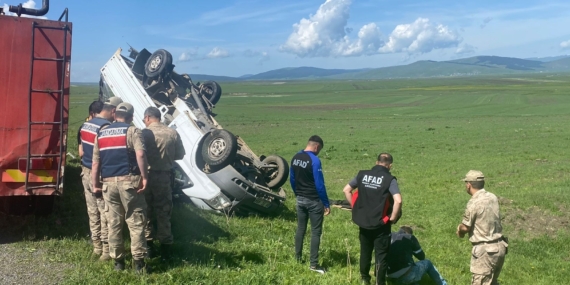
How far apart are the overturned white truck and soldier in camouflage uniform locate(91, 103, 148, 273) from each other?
3.26 meters

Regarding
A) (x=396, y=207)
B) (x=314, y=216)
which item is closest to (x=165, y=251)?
(x=314, y=216)

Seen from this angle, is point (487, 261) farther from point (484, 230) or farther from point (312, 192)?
point (312, 192)

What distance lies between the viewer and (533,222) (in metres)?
10.1

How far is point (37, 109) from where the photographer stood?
6.23m

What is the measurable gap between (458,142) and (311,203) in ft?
62.5

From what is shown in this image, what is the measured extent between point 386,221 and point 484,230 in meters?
1.03

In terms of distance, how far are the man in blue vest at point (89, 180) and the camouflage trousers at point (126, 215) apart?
45 centimetres

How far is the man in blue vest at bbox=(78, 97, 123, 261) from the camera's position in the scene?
595 centimetres

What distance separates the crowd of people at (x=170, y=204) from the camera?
213 inches

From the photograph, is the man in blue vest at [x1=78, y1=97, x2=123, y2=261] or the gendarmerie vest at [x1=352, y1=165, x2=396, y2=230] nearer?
the gendarmerie vest at [x1=352, y1=165, x2=396, y2=230]

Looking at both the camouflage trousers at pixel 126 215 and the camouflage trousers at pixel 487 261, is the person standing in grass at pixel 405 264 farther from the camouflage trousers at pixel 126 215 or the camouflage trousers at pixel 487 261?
the camouflage trousers at pixel 126 215

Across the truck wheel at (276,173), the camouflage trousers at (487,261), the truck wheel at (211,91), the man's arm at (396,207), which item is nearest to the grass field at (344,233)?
the truck wheel at (276,173)

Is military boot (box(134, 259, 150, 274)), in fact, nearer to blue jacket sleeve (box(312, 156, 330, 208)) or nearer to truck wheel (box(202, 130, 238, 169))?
blue jacket sleeve (box(312, 156, 330, 208))

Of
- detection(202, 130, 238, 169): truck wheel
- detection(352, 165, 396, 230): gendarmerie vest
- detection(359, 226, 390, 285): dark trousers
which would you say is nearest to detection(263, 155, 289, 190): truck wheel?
detection(202, 130, 238, 169): truck wheel
